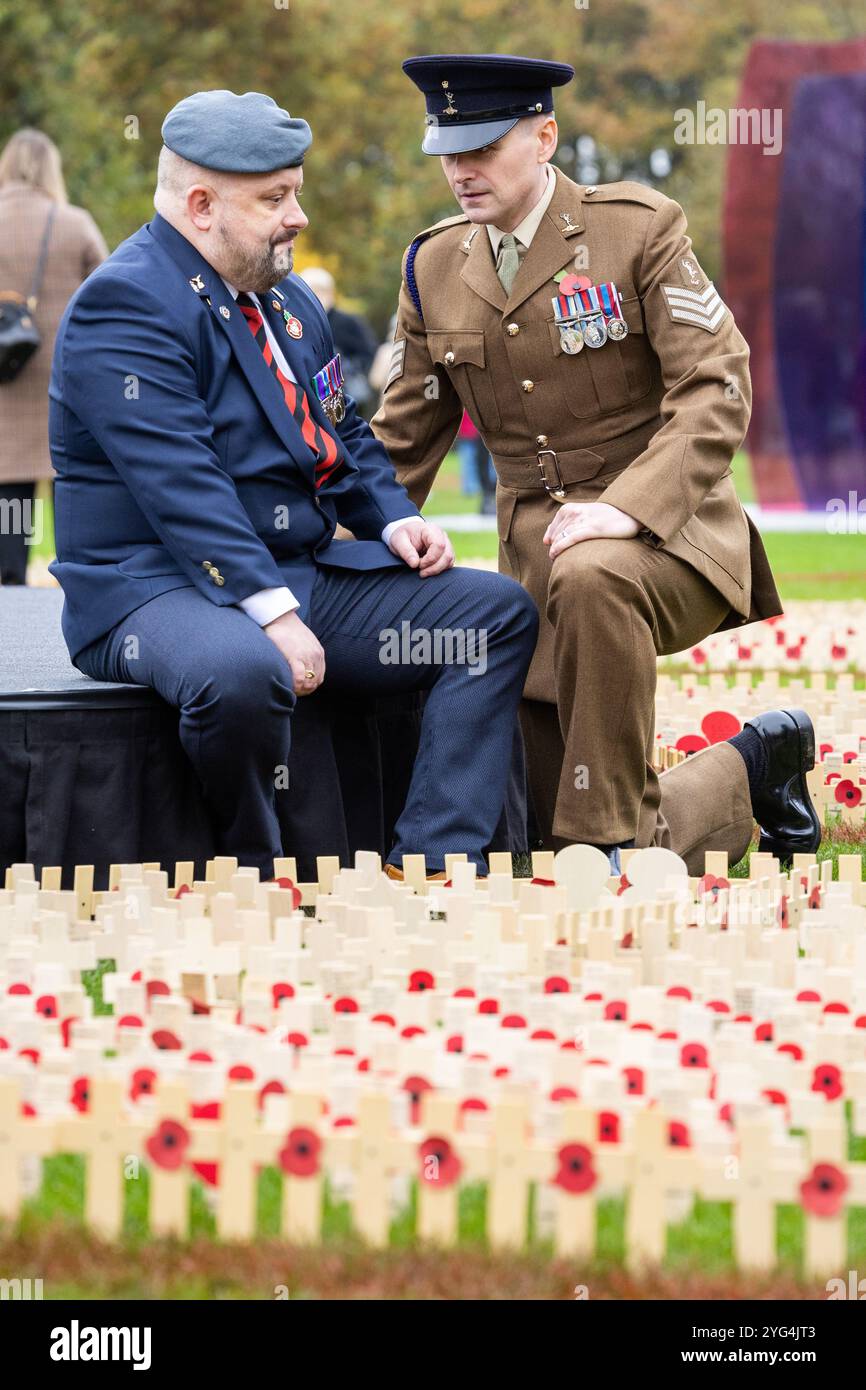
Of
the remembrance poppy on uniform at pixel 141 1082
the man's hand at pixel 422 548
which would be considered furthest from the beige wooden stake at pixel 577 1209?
the man's hand at pixel 422 548

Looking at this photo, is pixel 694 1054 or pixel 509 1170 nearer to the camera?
pixel 509 1170

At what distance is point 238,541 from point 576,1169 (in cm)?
251

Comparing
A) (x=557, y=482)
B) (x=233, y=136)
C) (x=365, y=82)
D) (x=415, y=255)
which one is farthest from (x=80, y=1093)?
(x=365, y=82)

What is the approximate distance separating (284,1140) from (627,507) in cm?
266

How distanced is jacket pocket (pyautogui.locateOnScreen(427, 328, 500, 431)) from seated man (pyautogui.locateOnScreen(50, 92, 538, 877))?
1.39ft

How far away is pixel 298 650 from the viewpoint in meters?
5.34

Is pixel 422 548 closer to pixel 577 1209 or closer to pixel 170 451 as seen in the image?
pixel 170 451

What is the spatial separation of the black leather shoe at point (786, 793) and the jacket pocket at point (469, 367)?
1197 mm

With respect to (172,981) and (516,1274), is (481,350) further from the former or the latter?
(516,1274)

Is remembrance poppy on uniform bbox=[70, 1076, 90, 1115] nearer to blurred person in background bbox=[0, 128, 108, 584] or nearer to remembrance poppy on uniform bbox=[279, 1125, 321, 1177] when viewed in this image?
remembrance poppy on uniform bbox=[279, 1125, 321, 1177]

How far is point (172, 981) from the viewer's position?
426 centimetres

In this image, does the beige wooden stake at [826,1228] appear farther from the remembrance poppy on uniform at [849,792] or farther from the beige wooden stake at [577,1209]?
the remembrance poppy on uniform at [849,792]

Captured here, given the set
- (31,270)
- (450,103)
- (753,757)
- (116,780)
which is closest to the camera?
(116,780)

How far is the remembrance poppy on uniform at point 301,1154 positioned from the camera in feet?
10.4
